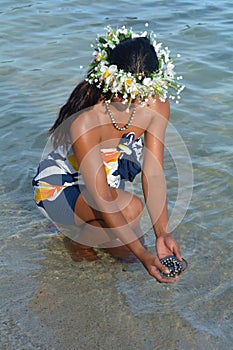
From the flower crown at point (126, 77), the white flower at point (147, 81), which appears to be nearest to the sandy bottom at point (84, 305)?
the flower crown at point (126, 77)

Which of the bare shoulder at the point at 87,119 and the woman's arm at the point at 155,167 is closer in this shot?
the bare shoulder at the point at 87,119

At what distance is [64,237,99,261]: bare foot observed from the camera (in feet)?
13.7

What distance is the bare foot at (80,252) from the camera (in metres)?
4.17

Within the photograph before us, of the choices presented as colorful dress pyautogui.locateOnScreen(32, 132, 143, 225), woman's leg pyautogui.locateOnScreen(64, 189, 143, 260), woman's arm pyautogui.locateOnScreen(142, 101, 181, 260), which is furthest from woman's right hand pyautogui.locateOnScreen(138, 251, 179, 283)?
colorful dress pyautogui.locateOnScreen(32, 132, 143, 225)

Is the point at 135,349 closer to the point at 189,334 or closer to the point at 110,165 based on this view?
the point at 189,334

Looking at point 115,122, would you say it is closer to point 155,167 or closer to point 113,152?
point 113,152

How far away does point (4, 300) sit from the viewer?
373 centimetres

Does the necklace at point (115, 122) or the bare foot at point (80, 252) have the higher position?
the necklace at point (115, 122)

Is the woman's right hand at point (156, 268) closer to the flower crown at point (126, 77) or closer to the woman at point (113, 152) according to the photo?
the woman at point (113, 152)

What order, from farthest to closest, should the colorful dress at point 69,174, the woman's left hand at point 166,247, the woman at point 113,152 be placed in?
1. the colorful dress at point 69,174
2. the woman's left hand at point 166,247
3. the woman at point 113,152

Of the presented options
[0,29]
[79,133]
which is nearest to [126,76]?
[79,133]

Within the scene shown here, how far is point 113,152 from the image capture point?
13.2 ft

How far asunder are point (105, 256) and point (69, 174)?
0.61 m

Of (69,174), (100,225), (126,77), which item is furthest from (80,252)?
(126,77)
